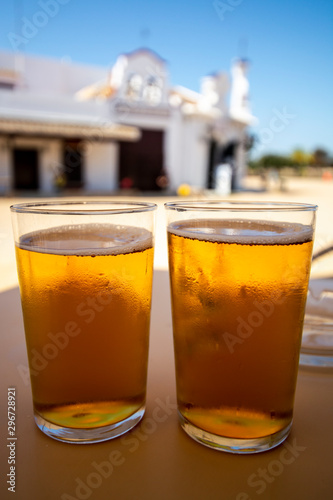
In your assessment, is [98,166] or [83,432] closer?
[83,432]

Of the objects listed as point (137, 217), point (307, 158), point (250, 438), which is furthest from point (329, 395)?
point (307, 158)

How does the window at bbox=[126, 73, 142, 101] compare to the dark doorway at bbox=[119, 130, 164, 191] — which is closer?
the window at bbox=[126, 73, 142, 101]

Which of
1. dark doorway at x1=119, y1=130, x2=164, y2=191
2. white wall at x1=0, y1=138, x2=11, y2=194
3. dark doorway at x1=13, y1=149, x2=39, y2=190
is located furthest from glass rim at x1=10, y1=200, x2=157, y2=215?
dark doorway at x1=119, y1=130, x2=164, y2=191

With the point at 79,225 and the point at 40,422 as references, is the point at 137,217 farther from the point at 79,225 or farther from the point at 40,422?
the point at 40,422

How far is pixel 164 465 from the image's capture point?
22.8 inches

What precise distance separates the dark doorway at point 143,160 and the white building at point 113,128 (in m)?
0.04

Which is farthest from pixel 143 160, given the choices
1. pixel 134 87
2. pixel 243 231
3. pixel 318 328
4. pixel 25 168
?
pixel 243 231

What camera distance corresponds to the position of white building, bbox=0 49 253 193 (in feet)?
41.4

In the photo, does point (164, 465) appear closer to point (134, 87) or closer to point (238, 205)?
point (238, 205)

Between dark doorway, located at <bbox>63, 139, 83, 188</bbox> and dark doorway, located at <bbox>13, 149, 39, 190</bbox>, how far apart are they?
982mm

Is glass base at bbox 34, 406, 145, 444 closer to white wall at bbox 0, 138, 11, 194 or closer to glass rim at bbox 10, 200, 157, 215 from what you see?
glass rim at bbox 10, 200, 157, 215

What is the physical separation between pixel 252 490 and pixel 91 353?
0.30 m

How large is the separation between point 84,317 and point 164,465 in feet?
0.81

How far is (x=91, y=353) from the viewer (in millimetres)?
637
